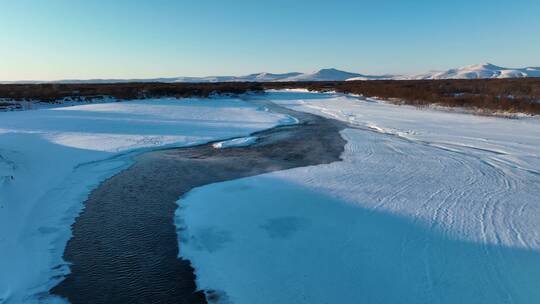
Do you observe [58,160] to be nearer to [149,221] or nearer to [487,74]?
[149,221]

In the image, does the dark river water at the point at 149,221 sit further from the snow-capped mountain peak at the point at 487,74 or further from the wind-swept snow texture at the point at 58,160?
the snow-capped mountain peak at the point at 487,74

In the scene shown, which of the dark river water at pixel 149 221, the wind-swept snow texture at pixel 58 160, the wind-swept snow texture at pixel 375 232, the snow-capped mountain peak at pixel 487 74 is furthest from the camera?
the snow-capped mountain peak at pixel 487 74

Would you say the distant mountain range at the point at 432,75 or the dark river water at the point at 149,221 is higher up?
the distant mountain range at the point at 432,75

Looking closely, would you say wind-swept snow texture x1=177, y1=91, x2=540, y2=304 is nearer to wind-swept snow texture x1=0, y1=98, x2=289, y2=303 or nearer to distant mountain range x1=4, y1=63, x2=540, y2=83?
wind-swept snow texture x1=0, y1=98, x2=289, y2=303

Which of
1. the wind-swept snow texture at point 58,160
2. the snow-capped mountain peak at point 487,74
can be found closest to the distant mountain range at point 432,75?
the snow-capped mountain peak at point 487,74

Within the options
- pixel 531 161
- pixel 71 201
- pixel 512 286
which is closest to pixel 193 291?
pixel 512 286

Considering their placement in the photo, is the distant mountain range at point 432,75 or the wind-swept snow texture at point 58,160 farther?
the distant mountain range at point 432,75

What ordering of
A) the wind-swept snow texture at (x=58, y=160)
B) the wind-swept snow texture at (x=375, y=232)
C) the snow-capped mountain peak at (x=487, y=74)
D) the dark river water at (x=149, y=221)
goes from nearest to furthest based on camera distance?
the wind-swept snow texture at (x=375, y=232)
the dark river water at (x=149, y=221)
the wind-swept snow texture at (x=58, y=160)
the snow-capped mountain peak at (x=487, y=74)

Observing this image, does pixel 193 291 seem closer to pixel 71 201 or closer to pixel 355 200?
pixel 355 200
